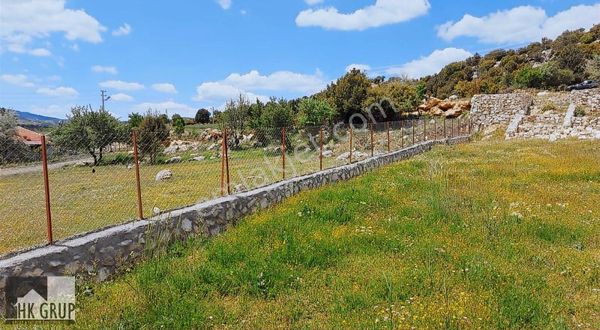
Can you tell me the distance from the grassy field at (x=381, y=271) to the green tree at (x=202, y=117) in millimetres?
54178

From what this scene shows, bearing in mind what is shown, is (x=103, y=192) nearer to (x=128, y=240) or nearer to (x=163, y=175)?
(x=163, y=175)

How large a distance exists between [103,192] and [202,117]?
53186 millimetres

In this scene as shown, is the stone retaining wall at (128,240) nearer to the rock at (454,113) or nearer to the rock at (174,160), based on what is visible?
the rock at (174,160)

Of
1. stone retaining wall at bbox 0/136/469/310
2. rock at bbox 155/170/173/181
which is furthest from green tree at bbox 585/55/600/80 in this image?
stone retaining wall at bbox 0/136/469/310

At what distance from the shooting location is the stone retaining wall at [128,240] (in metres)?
4.12

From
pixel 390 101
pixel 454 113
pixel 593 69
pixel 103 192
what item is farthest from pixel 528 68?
pixel 103 192

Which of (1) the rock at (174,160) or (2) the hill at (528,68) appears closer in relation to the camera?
(1) the rock at (174,160)

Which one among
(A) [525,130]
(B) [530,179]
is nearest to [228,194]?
(B) [530,179]

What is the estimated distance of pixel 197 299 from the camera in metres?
4.11

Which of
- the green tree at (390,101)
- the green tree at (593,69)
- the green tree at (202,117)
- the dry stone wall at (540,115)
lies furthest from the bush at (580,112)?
the green tree at (202,117)

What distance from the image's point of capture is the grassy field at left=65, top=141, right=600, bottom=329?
146 inches

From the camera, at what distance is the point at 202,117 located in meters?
60.1

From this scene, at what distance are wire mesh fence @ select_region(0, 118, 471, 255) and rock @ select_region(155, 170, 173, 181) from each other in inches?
1.2

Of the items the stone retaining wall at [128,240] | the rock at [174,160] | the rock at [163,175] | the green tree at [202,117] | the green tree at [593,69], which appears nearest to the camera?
the stone retaining wall at [128,240]
